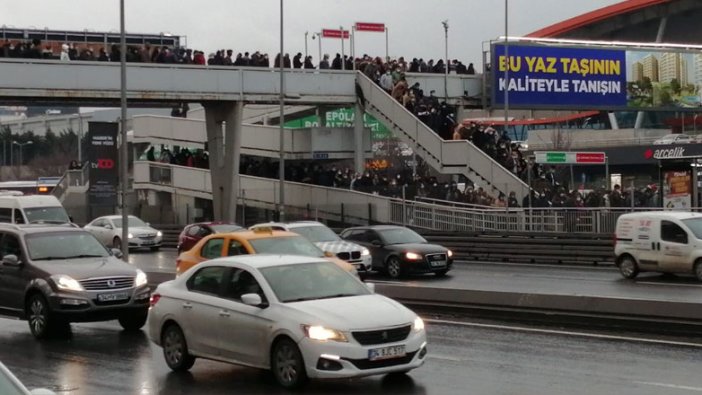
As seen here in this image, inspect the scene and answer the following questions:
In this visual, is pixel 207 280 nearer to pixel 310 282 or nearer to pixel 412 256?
pixel 310 282

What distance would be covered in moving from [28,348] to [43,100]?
30732mm

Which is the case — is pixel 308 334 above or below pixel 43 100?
below

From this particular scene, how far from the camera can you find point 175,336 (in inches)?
556

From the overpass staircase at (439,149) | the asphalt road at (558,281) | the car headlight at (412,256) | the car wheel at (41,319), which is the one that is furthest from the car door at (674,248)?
the car wheel at (41,319)

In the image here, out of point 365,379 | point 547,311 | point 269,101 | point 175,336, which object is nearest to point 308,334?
point 365,379

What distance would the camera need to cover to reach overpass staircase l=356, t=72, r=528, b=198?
44.1 m

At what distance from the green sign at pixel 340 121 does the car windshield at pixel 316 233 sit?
31.1 meters

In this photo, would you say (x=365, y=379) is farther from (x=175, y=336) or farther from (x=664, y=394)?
(x=664, y=394)

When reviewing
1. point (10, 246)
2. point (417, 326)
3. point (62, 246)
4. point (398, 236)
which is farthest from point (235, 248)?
point (398, 236)

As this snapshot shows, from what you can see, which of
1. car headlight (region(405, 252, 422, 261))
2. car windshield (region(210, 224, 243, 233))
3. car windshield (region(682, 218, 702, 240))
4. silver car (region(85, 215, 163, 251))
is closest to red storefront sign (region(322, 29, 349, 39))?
silver car (region(85, 215, 163, 251))

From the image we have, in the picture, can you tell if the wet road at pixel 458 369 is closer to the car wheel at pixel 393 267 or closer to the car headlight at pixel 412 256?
the car headlight at pixel 412 256

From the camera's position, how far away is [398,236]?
30531 millimetres

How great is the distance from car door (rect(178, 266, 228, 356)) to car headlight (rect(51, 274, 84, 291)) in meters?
4.20

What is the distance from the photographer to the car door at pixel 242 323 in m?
12.7
